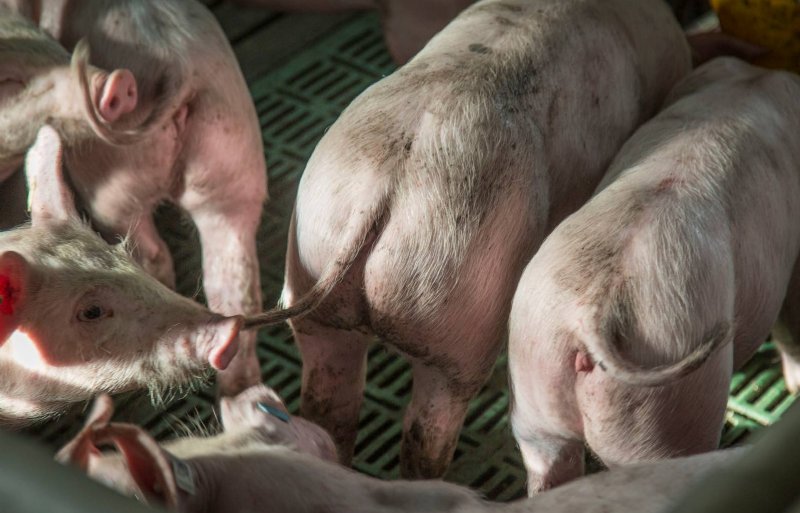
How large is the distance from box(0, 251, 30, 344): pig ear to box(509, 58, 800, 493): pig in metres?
0.70

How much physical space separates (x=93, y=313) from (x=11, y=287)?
146 mm

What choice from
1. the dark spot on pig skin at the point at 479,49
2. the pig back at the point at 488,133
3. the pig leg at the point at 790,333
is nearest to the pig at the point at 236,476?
the pig back at the point at 488,133

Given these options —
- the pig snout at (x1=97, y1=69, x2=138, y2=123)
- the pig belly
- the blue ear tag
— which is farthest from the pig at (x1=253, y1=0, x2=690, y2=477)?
the pig snout at (x1=97, y1=69, x2=138, y2=123)

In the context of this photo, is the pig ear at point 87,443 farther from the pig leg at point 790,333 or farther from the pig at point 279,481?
the pig leg at point 790,333

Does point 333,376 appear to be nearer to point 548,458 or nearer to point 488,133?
point 548,458

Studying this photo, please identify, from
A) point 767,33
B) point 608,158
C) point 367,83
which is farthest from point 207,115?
point 767,33

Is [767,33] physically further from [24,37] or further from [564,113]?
[24,37]

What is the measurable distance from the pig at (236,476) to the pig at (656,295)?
320mm

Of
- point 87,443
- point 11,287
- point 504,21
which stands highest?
point 504,21

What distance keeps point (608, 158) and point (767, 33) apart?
62 cm

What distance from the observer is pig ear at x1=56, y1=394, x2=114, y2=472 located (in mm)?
1140

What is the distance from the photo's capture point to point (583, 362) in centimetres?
161

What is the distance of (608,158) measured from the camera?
2104 millimetres

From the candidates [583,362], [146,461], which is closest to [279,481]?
[146,461]
